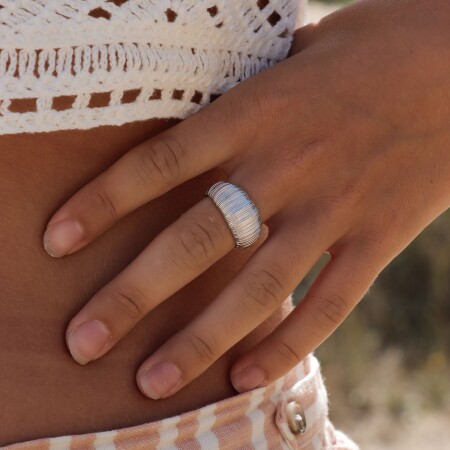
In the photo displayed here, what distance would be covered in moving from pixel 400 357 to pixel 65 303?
3506mm

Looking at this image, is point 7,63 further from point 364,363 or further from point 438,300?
point 438,300

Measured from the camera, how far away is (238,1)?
1.11 meters

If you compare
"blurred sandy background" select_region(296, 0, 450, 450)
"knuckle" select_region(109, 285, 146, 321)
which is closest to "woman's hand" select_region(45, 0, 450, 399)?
"knuckle" select_region(109, 285, 146, 321)

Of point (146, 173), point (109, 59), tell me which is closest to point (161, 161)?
point (146, 173)

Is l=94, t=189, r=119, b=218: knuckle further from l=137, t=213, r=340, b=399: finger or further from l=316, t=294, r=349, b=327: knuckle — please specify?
l=316, t=294, r=349, b=327: knuckle

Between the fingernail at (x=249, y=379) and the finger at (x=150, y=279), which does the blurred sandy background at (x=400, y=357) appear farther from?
the finger at (x=150, y=279)

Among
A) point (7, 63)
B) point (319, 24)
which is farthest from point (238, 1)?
point (7, 63)

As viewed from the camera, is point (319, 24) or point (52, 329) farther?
point (319, 24)

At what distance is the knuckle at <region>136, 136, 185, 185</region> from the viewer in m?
1.02

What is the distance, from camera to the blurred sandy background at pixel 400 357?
383 centimetres

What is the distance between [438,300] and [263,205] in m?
3.66

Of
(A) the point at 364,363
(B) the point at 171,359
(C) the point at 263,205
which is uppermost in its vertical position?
(C) the point at 263,205

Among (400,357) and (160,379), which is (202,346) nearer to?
(160,379)

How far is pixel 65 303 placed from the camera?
3.27ft
